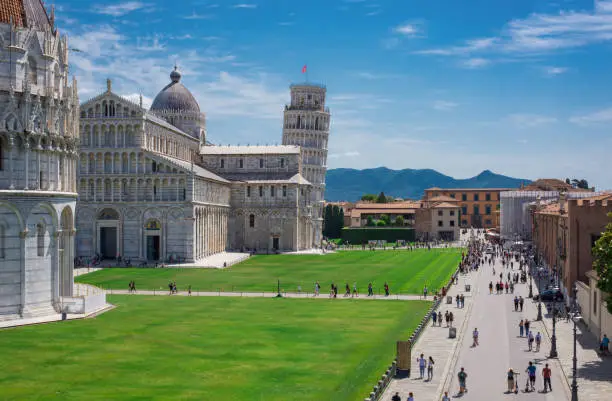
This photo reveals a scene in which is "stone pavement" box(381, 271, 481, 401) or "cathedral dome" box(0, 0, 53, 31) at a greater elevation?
"cathedral dome" box(0, 0, 53, 31)

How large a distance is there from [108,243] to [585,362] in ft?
224

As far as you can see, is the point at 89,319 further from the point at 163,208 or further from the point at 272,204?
the point at 272,204

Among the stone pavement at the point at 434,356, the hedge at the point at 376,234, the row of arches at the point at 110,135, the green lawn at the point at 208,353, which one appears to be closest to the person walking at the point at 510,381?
the stone pavement at the point at 434,356

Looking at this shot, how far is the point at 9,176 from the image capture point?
148 feet

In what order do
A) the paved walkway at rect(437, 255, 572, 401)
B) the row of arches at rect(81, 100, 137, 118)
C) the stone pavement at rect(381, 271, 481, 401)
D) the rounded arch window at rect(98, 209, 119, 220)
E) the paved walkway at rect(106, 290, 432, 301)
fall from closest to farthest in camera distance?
the stone pavement at rect(381, 271, 481, 401), the paved walkway at rect(437, 255, 572, 401), the paved walkway at rect(106, 290, 432, 301), the row of arches at rect(81, 100, 137, 118), the rounded arch window at rect(98, 209, 119, 220)

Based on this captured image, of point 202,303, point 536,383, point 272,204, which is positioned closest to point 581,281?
point 536,383

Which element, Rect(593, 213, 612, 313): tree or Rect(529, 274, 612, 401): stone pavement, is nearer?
Rect(529, 274, 612, 401): stone pavement

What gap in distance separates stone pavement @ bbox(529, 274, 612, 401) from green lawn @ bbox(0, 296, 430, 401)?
828 cm

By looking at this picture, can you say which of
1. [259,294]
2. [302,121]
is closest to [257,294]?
[259,294]

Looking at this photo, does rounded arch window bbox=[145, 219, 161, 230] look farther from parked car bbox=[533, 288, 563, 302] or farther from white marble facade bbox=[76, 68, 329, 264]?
parked car bbox=[533, 288, 563, 302]

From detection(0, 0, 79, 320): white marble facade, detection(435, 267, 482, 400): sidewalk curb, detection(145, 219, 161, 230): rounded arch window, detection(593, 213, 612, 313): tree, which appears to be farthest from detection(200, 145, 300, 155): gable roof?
detection(593, 213, 612, 313): tree

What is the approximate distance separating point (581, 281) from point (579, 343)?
10.8 m

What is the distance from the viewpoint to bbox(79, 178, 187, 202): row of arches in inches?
3509

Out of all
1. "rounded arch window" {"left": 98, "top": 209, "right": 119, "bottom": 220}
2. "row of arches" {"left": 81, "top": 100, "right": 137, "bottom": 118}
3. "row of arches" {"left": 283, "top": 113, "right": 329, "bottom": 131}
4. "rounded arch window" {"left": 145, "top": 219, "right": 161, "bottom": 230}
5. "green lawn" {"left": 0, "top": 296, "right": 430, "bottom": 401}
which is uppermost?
"row of arches" {"left": 283, "top": 113, "right": 329, "bottom": 131}
